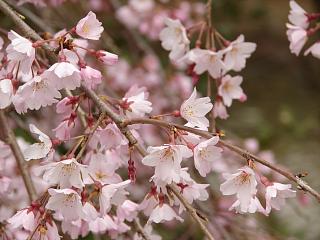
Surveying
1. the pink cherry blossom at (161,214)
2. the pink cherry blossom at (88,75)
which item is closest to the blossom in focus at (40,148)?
the pink cherry blossom at (88,75)

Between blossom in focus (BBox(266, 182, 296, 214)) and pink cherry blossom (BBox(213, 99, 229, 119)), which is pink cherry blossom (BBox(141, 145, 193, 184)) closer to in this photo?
blossom in focus (BBox(266, 182, 296, 214))

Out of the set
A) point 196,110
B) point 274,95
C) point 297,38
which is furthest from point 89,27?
point 274,95

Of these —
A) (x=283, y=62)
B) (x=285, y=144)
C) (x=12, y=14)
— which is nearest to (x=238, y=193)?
(x=12, y=14)

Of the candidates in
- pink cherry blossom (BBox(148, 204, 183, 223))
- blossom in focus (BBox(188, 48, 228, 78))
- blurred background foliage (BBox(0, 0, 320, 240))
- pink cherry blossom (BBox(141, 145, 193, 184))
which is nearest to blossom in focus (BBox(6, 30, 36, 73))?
pink cherry blossom (BBox(141, 145, 193, 184))

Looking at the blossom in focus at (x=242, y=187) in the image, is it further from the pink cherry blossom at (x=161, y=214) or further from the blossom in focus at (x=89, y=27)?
the blossom in focus at (x=89, y=27)

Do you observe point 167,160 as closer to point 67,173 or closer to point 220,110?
point 67,173

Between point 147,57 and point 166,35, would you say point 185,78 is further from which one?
point 166,35
